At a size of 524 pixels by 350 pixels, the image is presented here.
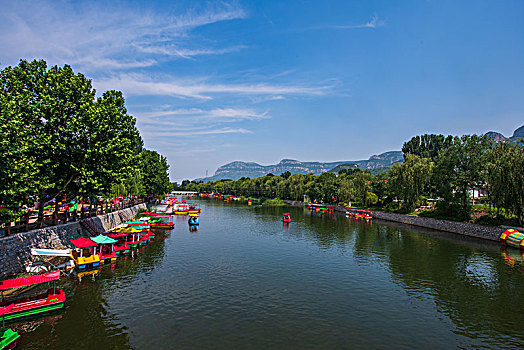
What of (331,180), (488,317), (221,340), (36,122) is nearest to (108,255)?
(36,122)

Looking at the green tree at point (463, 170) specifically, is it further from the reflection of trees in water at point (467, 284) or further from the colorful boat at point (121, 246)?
the colorful boat at point (121, 246)

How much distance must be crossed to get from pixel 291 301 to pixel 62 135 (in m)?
27.3

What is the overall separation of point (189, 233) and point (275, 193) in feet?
322

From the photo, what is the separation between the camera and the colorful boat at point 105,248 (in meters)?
29.0

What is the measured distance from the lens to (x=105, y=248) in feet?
106

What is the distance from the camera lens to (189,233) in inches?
2005

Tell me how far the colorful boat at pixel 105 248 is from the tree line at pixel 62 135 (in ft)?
18.0

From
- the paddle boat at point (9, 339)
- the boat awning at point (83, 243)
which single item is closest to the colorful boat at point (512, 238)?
the boat awning at point (83, 243)

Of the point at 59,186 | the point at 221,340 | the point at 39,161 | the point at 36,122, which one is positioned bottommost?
the point at 221,340

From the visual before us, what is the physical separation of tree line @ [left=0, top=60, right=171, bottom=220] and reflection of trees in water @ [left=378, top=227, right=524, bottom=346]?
32.4m

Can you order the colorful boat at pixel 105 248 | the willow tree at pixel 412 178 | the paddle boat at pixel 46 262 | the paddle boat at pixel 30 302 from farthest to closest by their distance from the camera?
1. the willow tree at pixel 412 178
2. the colorful boat at pixel 105 248
3. the paddle boat at pixel 46 262
4. the paddle boat at pixel 30 302

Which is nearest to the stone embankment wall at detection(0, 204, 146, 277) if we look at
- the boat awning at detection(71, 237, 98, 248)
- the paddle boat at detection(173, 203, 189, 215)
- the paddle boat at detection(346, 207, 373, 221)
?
the boat awning at detection(71, 237, 98, 248)

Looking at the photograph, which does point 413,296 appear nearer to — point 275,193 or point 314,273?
point 314,273

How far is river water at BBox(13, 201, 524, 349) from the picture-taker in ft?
54.5
